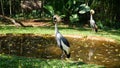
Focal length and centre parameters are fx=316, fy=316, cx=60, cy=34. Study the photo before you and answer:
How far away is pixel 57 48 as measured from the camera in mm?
Result: 14984

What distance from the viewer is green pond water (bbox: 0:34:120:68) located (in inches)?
524

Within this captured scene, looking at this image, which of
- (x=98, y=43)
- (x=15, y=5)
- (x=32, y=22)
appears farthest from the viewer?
(x=15, y=5)

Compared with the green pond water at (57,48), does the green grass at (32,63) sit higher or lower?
higher

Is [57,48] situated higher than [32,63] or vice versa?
[32,63]

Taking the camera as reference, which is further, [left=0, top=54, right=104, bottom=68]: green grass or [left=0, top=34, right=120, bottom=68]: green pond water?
[left=0, top=34, right=120, bottom=68]: green pond water

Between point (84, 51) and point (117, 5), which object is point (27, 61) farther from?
point (117, 5)

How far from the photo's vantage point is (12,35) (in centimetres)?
1814

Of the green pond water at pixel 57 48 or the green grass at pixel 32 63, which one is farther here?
the green pond water at pixel 57 48

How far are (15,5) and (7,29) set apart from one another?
11363 millimetres

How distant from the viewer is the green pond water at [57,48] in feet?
43.6

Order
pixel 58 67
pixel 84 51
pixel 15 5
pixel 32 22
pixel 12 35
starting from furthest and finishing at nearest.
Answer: pixel 15 5 < pixel 32 22 < pixel 12 35 < pixel 84 51 < pixel 58 67

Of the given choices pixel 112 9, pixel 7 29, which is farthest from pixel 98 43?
pixel 112 9

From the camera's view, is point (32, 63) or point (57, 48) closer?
point (32, 63)

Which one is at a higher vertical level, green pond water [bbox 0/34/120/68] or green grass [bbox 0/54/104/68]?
green grass [bbox 0/54/104/68]
